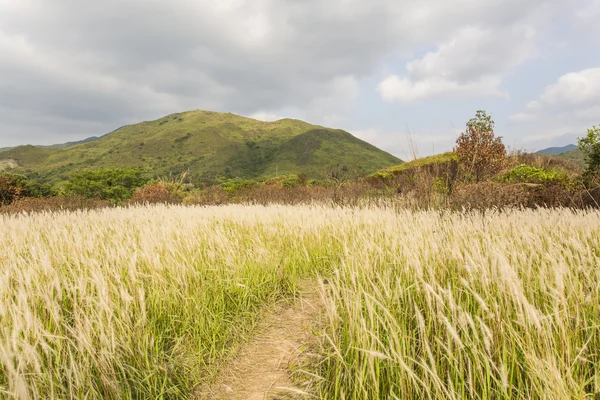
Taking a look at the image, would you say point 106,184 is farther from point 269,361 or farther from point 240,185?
point 269,361

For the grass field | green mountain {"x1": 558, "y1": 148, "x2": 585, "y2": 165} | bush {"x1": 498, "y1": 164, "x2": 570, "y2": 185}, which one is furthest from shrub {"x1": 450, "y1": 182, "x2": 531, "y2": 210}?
green mountain {"x1": 558, "y1": 148, "x2": 585, "y2": 165}

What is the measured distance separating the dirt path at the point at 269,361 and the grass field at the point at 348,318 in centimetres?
13

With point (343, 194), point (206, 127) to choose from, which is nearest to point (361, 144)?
point (206, 127)

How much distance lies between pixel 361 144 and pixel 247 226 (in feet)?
579

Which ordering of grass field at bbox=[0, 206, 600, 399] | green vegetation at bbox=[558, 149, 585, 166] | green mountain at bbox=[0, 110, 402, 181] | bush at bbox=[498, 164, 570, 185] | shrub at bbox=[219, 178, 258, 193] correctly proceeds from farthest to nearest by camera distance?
green mountain at bbox=[0, 110, 402, 181], shrub at bbox=[219, 178, 258, 193], green vegetation at bbox=[558, 149, 585, 166], bush at bbox=[498, 164, 570, 185], grass field at bbox=[0, 206, 600, 399]

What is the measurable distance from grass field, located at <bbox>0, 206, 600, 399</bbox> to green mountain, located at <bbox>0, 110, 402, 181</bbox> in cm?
11600

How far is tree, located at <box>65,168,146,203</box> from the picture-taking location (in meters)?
17.0

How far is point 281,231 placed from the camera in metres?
4.85

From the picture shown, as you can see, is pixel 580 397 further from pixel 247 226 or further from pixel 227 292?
pixel 247 226

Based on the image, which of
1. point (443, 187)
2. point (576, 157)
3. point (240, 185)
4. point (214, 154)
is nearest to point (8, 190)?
point (240, 185)

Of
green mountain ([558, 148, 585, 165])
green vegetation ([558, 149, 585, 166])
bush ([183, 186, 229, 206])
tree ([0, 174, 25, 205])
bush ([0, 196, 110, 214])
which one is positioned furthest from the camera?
bush ([183, 186, 229, 206])

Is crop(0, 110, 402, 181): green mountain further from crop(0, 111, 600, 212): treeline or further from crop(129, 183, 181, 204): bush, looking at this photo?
crop(129, 183, 181, 204): bush

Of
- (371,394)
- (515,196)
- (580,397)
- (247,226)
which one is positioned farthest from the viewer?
(515,196)

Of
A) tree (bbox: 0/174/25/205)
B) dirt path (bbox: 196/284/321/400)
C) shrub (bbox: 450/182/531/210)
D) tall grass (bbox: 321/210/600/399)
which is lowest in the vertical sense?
dirt path (bbox: 196/284/321/400)
